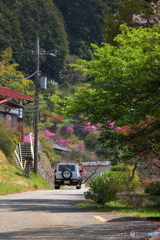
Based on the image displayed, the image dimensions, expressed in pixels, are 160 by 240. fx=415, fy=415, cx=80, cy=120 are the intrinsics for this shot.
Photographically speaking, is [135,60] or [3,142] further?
[3,142]

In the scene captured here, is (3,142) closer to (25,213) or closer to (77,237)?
(25,213)

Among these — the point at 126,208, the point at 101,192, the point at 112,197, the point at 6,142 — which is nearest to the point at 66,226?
the point at 126,208

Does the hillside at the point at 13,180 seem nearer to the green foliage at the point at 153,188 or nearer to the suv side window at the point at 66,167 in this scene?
the suv side window at the point at 66,167

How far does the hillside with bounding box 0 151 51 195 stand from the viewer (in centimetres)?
2932

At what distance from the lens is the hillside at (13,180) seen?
29322mm

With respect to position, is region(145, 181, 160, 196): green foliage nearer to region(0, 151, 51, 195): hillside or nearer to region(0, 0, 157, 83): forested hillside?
region(0, 151, 51, 195): hillside

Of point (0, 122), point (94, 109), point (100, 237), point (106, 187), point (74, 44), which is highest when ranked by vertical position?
point (74, 44)

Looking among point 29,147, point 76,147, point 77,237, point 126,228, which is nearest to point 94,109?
point 126,228

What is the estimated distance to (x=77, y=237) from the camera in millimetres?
9055

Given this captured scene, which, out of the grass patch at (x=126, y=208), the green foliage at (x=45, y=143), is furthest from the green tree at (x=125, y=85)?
the green foliage at (x=45, y=143)

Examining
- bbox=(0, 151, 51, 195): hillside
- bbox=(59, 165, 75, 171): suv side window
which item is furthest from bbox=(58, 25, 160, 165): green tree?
bbox=(59, 165, 75, 171): suv side window

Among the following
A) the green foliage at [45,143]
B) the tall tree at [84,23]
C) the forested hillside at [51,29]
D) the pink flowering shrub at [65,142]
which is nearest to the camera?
the green foliage at [45,143]

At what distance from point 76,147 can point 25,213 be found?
5072cm

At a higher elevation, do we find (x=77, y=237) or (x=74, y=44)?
(x=74, y=44)
